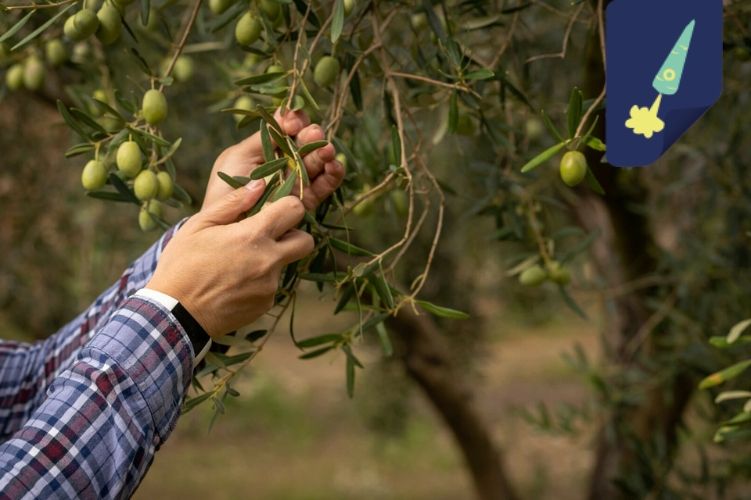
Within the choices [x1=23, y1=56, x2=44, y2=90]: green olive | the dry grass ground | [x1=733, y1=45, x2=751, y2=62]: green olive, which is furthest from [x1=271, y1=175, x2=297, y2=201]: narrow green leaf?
the dry grass ground

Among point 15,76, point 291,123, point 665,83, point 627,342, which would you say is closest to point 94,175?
point 291,123

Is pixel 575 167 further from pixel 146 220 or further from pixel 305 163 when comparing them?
pixel 146 220

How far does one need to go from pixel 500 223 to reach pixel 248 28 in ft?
2.19

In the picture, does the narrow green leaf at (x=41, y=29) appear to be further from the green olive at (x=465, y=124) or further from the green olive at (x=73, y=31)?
the green olive at (x=465, y=124)

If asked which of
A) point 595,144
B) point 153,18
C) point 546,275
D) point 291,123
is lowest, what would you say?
point 546,275

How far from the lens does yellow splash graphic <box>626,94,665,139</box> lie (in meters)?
0.91

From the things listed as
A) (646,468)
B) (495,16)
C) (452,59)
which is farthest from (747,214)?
(452,59)

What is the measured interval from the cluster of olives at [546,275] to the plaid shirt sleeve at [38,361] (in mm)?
605

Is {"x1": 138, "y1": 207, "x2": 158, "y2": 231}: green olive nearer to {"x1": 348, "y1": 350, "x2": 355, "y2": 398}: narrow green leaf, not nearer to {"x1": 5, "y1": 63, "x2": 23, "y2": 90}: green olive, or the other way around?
{"x1": 348, "y1": 350, "x2": 355, "y2": 398}: narrow green leaf

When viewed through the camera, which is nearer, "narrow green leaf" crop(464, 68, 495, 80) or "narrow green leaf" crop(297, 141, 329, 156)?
"narrow green leaf" crop(297, 141, 329, 156)

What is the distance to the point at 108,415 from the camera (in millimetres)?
1003

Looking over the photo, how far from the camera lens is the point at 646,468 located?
2.20 meters

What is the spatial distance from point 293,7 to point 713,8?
0.55 m

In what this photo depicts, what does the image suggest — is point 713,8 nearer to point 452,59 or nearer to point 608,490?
point 452,59
